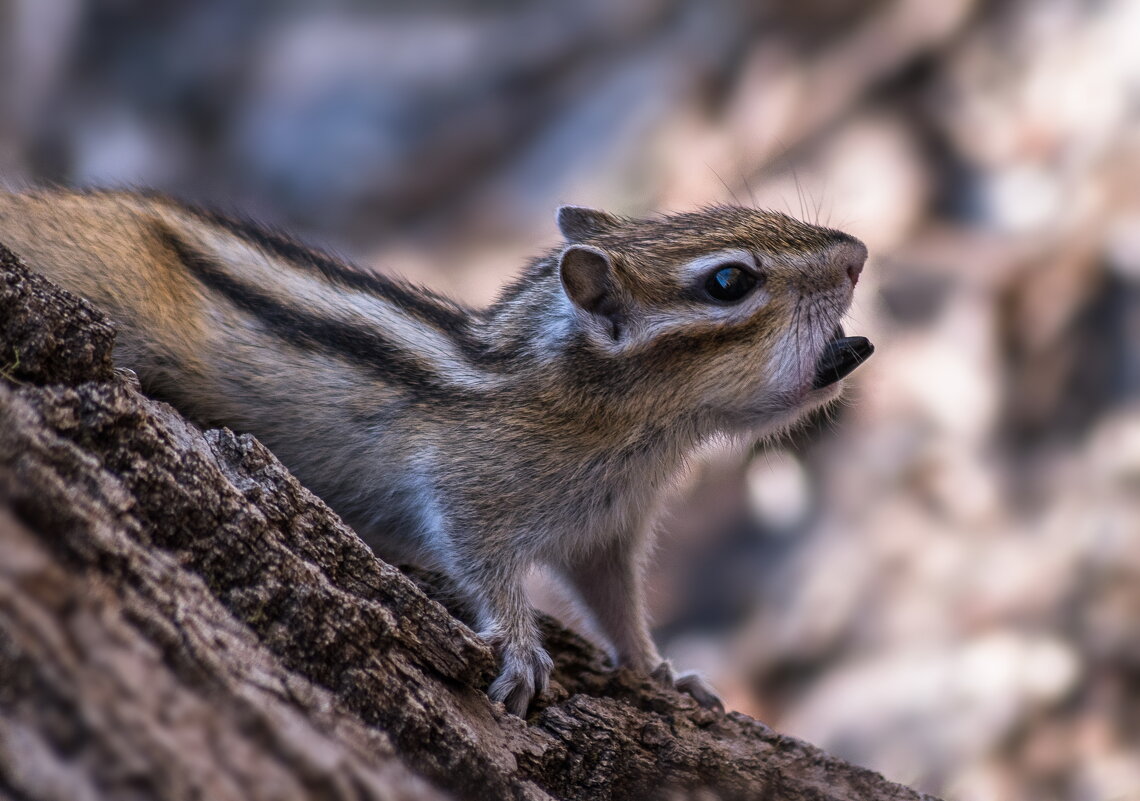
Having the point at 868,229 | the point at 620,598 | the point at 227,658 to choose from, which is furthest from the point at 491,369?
the point at 868,229

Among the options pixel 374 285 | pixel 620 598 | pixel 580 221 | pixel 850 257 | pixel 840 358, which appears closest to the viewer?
pixel 840 358

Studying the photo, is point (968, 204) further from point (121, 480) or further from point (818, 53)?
point (121, 480)

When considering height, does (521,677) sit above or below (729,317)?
below

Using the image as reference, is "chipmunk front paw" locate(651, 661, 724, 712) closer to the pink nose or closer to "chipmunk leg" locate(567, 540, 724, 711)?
"chipmunk leg" locate(567, 540, 724, 711)

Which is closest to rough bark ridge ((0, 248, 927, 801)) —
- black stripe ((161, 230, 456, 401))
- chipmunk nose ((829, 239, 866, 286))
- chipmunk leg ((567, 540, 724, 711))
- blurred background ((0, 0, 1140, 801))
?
chipmunk leg ((567, 540, 724, 711))

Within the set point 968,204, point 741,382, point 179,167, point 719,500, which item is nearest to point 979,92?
point 968,204

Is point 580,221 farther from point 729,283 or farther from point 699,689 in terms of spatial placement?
point 699,689
